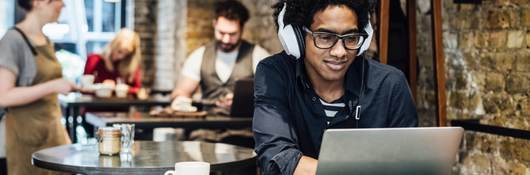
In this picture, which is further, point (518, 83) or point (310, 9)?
point (518, 83)

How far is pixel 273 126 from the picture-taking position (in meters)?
2.19

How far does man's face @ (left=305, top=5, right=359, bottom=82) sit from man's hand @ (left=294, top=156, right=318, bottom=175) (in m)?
0.26

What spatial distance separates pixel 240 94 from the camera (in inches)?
185

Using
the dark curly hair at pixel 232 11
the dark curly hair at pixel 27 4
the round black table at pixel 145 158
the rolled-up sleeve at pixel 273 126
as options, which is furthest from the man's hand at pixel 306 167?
the dark curly hair at pixel 232 11

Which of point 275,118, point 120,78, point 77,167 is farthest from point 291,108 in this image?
point 120,78

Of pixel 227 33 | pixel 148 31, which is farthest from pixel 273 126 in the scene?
pixel 148 31

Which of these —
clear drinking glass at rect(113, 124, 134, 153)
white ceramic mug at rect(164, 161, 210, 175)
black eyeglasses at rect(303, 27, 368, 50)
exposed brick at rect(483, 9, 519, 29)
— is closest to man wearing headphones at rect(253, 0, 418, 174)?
black eyeglasses at rect(303, 27, 368, 50)

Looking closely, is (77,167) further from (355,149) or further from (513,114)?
(513,114)

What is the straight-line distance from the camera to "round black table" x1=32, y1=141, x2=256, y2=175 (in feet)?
9.28

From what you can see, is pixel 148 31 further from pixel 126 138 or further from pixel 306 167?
pixel 306 167

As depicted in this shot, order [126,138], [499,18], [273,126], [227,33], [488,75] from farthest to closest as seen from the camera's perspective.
Result: 1. [227,33]
2. [488,75]
3. [499,18]
4. [126,138]
5. [273,126]

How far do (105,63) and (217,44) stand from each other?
6.01ft

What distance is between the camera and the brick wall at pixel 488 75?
3.67 metres

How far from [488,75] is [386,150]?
215cm
